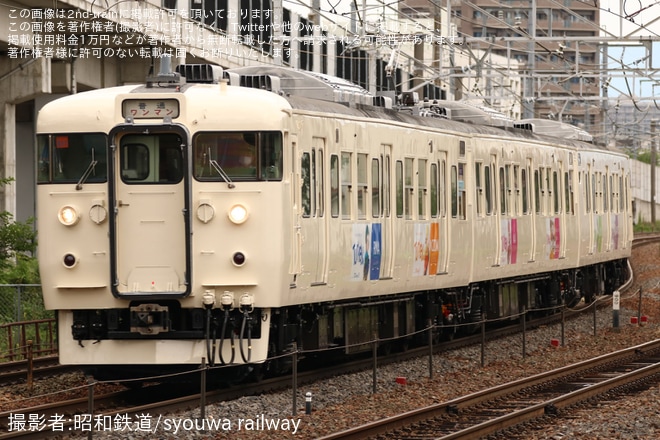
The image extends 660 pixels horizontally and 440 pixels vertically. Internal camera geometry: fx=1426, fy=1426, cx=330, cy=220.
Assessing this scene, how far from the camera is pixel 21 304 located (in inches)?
839

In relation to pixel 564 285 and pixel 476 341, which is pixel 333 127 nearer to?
pixel 476 341

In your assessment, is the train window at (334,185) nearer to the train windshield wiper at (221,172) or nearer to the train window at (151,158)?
the train windshield wiper at (221,172)

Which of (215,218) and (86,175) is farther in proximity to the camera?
(86,175)

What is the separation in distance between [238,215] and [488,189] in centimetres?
Result: 857

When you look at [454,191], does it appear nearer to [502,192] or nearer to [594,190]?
[502,192]

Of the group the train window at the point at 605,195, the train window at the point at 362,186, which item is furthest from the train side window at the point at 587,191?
the train window at the point at 362,186

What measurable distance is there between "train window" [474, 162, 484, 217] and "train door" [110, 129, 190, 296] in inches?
310

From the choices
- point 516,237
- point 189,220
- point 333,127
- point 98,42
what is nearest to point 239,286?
point 189,220

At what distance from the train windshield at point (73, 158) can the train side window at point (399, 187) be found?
4.63 m

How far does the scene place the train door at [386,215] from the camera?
662 inches

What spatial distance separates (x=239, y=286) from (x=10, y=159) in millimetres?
18860

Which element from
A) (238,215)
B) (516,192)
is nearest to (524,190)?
(516,192)

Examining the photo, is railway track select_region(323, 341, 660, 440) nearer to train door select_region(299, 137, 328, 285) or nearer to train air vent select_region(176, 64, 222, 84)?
train door select_region(299, 137, 328, 285)

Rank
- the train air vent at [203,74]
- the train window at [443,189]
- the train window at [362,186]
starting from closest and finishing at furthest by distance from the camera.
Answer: the train air vent at [203,74], the train window at [362,186], the train window at [443,189]
